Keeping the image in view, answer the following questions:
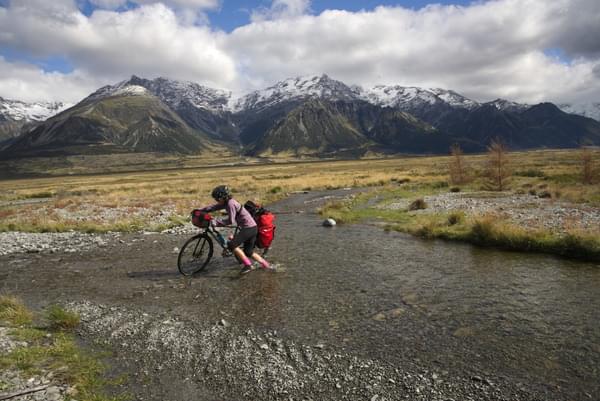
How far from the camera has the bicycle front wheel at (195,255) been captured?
613 inches

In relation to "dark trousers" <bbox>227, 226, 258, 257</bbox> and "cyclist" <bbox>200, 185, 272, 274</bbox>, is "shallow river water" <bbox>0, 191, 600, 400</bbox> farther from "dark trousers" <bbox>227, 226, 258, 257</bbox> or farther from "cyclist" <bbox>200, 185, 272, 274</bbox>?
"dark trousers" <bbox>227, 226, 258, 257</bbox>

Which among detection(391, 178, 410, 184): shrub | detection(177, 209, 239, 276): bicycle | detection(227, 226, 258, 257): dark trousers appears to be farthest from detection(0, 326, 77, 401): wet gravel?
detection(391, 178, 410, 184): shrub

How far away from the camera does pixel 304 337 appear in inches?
382

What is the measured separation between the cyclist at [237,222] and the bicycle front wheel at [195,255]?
145 cm

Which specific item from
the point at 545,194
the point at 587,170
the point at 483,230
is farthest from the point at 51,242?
the point at 587,170

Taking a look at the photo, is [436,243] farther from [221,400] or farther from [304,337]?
[221,400]

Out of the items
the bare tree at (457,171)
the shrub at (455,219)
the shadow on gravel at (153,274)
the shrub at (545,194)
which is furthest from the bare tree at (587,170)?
the shadow on gravel at (153,274)

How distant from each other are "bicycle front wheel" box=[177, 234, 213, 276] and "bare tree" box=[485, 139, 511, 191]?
1581 inches

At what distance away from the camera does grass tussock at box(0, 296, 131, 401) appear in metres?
7.40

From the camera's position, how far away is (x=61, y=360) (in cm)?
833

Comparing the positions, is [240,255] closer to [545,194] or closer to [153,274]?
[153,274]

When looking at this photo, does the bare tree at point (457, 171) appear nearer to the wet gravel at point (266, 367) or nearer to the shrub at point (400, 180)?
the shrub at point (400, 180)

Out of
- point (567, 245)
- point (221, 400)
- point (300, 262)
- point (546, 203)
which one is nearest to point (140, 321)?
point (221, 400)

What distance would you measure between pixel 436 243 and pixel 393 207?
13.5m
